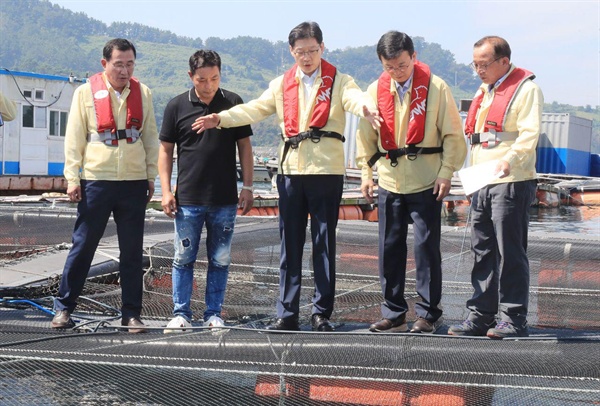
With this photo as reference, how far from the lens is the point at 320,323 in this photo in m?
4.94

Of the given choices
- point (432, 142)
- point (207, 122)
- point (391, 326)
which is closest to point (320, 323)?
point (391, 326)

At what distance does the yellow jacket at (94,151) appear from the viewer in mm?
4984

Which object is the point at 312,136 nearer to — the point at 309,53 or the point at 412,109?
the point at 309,53

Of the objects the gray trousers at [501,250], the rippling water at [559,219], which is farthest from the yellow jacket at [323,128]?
the rippling water at [559,219]

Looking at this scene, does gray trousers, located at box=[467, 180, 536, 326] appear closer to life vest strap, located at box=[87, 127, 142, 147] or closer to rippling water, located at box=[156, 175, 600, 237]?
life vest strap, located at box=[87, 127, 142, 147]

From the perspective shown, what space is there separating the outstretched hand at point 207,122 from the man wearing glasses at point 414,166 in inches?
34.5

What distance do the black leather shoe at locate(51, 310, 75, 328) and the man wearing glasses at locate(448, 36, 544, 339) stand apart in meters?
2.33

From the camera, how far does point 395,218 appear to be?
4.96 m

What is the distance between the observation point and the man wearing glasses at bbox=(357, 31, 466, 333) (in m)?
4.83

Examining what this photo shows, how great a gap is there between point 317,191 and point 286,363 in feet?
4.44

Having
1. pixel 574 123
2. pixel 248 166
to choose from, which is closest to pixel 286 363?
pixel 248 166

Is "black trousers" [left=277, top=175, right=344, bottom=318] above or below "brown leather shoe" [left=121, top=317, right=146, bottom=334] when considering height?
above

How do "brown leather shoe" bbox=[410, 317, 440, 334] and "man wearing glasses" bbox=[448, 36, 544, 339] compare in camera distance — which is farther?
"brown leather shoe" bbox=[410, 317, 440, 334]

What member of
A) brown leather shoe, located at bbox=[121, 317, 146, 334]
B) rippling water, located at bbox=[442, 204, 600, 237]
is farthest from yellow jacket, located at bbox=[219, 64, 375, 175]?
rippling water, located at bbox=[442, 204, 600, 237]
